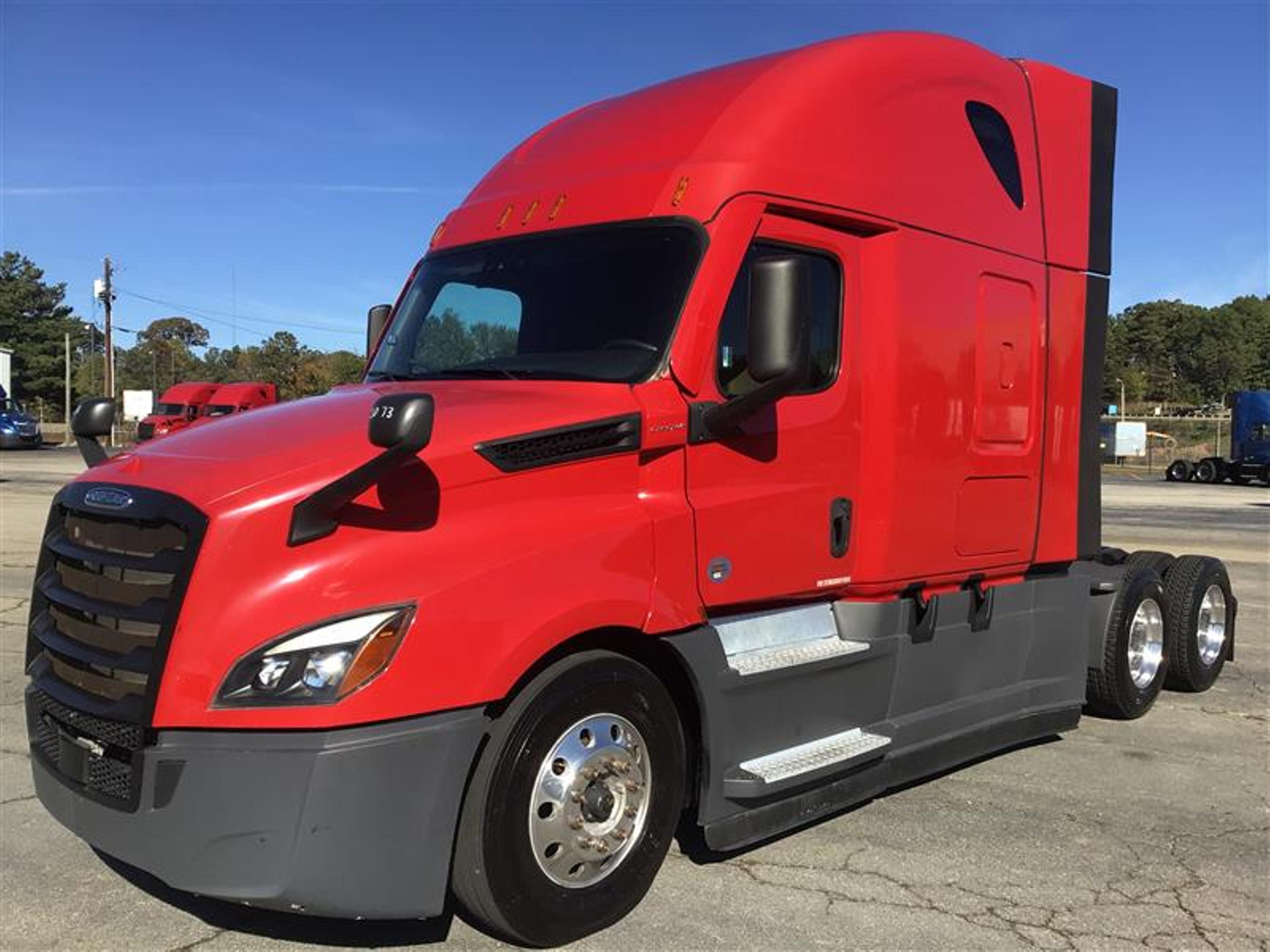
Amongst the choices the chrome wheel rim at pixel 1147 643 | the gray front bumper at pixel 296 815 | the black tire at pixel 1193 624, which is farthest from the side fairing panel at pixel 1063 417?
the gray front bumper at pixel 296 815

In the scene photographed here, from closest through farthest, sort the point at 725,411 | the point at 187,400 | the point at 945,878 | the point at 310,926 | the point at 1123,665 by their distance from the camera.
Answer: the point at 310,926 → the point at 725,411 → the point at 945,878 → the point at 1123,665 → the point at 187,400

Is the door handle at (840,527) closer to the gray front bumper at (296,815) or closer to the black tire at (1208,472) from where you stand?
the gray front bumper at (296,815)

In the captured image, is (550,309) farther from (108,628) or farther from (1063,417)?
(1063,417)

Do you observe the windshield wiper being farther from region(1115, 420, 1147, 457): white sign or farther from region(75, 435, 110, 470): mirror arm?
region(1115, 420, 1147, 457): white sign

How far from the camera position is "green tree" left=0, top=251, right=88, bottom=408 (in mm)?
83438

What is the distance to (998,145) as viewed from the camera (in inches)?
201

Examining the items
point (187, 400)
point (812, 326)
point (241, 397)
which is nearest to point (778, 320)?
point (812, 326)

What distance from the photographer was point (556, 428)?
3.32m

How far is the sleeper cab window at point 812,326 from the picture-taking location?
376cm

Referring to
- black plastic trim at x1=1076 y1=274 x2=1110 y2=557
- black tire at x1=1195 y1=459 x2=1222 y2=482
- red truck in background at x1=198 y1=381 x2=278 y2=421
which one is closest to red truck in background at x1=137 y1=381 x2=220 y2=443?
red truck in background at x1=198 y1=381 x2=278 y2=421

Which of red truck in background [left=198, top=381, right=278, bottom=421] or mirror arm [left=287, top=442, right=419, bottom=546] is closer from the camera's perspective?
mirror arm [left=287, top=442, right=419, bottom=546]

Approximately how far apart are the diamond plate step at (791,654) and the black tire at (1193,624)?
3.42m

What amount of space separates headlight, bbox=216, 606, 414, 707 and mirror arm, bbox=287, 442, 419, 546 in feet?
0.87

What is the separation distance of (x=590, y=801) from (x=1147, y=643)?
4591 mm
